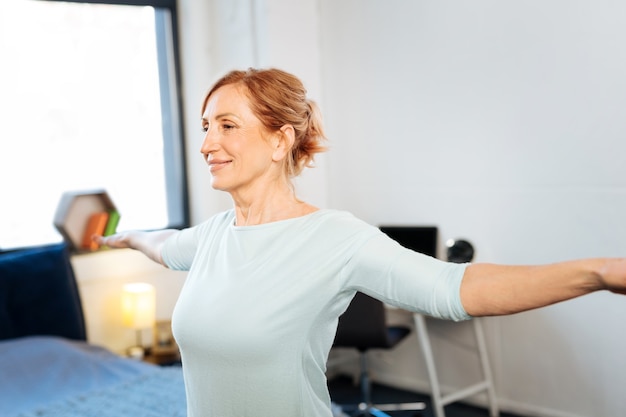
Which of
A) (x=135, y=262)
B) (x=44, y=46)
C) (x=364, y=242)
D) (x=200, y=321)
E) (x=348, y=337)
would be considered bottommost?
(x=348, y=337)

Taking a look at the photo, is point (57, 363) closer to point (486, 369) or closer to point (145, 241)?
point (145, 241)

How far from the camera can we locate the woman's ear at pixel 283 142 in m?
1.47

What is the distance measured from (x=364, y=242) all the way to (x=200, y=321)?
0.34m

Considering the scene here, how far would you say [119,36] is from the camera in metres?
3.84

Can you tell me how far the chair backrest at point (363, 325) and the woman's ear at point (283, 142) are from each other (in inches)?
73.5

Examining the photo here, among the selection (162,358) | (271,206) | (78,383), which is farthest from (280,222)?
(162,358)

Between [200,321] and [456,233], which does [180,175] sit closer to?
[456,233]

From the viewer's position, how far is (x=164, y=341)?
146 inches

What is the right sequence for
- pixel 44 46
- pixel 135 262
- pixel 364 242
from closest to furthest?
1. pixel 364 242
2. pixel 44 46
3. pixel 135 262

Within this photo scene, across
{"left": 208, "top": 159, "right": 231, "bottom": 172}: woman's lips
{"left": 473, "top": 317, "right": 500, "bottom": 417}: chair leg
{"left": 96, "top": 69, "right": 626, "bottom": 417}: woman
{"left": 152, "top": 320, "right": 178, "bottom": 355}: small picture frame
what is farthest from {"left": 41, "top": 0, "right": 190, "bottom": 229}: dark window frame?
{"left": 208, "top": 159, "right": 231, "bottom": 172}: woman's lips

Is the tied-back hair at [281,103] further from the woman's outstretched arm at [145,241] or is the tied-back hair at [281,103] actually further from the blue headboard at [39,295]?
the blue headboard at [39,295]

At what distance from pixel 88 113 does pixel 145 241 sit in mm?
2075

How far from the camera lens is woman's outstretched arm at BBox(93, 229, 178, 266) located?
1816 mm

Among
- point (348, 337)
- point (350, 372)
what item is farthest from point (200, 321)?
point (350, 372)
